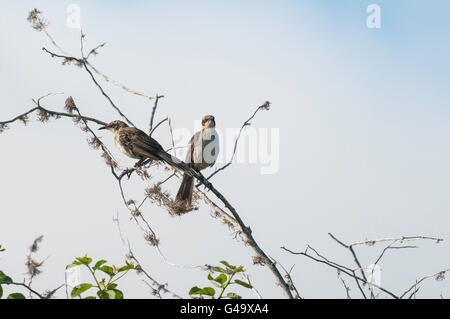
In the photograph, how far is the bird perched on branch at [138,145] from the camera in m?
6.20

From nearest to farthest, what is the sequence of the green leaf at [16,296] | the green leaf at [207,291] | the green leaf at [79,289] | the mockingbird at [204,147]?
the green leaf at [16,296] < the green leaf at [79,289] < the green leaf at [207,291] < the mockingbird at [204,147]

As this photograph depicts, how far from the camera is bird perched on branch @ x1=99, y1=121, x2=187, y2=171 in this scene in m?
6.20

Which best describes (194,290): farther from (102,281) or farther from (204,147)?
(204,147)

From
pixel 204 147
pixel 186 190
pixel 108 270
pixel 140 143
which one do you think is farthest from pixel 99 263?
pixel 204 147

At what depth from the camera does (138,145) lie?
7.22 meters

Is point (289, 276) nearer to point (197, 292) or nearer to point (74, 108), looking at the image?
point (197, 292)

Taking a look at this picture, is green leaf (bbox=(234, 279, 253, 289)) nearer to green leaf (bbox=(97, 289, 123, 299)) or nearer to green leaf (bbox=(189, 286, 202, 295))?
green leaf (bbox=(189, 286, 202, 295))

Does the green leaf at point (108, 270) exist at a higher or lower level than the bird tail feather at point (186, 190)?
lower

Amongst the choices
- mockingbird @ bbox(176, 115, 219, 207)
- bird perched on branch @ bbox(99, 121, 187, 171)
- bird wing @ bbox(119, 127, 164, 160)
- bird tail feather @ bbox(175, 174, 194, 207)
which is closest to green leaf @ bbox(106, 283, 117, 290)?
bird tail feather @ bbox(175, 174, 194, 207)

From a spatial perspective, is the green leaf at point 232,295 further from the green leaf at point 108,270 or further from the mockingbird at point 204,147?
the mockingbird at point 204,147

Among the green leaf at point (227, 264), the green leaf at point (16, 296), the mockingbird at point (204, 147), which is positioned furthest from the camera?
the mockingbird at point (204, 147)

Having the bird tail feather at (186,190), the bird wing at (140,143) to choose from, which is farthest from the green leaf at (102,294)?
the bird wing at (140,143)
